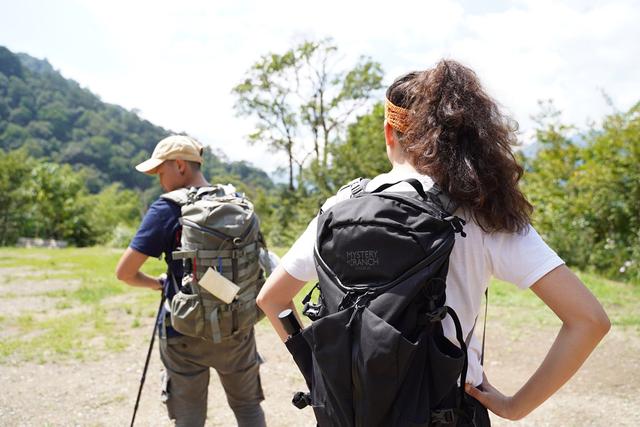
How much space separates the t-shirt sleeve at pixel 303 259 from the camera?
1.67m

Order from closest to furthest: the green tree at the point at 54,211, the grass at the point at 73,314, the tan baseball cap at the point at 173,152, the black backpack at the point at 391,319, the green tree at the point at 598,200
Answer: the black backpack at the point at 391,319 < the tan baseball cap at the point at 173,152 < the grass at the point at 73,314 < the green tree at the point at 598,200 < the green tree at the point at 54,211

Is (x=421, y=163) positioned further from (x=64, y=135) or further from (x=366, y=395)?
(x=64, y=135)

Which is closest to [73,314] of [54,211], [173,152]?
[173,152]

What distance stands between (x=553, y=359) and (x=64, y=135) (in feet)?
298

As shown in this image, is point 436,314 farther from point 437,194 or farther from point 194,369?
point 194,369

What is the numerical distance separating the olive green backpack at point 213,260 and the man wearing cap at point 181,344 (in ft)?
0.33

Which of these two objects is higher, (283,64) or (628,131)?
(283,64)

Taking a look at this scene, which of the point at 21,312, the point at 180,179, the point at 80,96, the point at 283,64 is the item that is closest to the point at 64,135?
the point at 80,96

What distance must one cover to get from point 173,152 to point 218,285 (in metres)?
0.79

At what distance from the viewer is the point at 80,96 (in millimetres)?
99750

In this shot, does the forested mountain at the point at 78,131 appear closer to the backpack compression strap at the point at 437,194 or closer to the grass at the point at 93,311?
the grass at the point at 93,311

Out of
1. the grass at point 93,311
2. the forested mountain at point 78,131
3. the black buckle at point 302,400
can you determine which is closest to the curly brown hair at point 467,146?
the black buckle at point 302,400

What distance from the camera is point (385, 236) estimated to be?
4.61 feet

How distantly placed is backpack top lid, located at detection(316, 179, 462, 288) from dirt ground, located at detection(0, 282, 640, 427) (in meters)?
3.32
